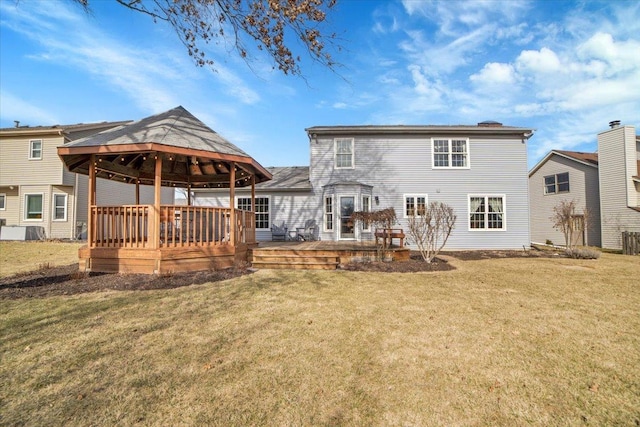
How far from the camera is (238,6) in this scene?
5.33 metres

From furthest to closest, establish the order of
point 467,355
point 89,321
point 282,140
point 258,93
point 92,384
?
point 282,140
point 258,93
point 89,321
point 467,355
point 92,384

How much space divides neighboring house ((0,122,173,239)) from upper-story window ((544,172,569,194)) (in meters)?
31.4

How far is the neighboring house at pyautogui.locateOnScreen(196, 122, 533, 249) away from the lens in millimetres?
15328

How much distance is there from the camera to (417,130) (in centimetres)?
1512

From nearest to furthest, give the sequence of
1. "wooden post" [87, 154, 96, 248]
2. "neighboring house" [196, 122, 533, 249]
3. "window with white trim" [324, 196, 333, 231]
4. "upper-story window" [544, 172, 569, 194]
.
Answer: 1. "wooden post" [87, 154, 96, 248]
2. "window with white trim" [324, 196, 333, 231]
3. "neighboring house" [196, 122, 533, 249]
4. "upper-story window" [544, 172, 569, 194]

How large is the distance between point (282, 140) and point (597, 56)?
1748cm

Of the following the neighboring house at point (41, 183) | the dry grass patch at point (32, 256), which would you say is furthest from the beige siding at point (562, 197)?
the neighboring house at point (41, 183)

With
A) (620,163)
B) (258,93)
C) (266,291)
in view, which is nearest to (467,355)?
(266,291)

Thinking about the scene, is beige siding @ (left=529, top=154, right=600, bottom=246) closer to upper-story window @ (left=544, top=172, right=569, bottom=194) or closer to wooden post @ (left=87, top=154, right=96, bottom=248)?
upper-story window @ (left=544, top=172, right=569, bottom=194)

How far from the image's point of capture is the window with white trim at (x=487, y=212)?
15.4m

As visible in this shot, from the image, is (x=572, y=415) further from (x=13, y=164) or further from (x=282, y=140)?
(x=13, y=164)

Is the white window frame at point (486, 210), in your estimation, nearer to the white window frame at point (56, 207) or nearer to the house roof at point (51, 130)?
the white window frame at point (56, 207)

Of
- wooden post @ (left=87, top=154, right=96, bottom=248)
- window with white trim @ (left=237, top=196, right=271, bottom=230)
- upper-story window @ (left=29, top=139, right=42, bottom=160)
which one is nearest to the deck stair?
wooden post @ (left=87, top=154, right=96, bottom=248)

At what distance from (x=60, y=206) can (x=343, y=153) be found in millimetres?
17027
